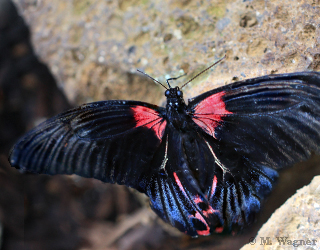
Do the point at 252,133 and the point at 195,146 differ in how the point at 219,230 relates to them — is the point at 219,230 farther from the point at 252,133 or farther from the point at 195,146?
the point at 252,133

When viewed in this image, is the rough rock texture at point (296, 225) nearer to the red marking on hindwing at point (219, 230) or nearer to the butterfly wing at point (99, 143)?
the red marking on hindwing at point (219, 230)

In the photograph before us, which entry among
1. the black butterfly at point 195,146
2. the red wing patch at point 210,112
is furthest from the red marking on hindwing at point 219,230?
the red wing patch at point 210,112

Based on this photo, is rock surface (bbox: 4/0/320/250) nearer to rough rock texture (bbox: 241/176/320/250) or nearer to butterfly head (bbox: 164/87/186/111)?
rough rock texture (bbox: 241/176/320/250)

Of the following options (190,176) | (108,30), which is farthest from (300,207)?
(108,30)

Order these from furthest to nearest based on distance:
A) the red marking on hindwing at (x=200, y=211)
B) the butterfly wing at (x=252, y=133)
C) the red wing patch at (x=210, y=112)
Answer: the red marking on hindwing at (x=200, y=211), the red wing patch at (x=210, y=112), the butterfly wing at (x=252, y=133)

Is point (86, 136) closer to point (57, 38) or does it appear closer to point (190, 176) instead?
point (190, 176)

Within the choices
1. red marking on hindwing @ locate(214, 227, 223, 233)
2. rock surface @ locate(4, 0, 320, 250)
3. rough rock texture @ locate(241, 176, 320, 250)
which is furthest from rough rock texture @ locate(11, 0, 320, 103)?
red marking on hindwing @ locate(214, 227, 223, 233)
